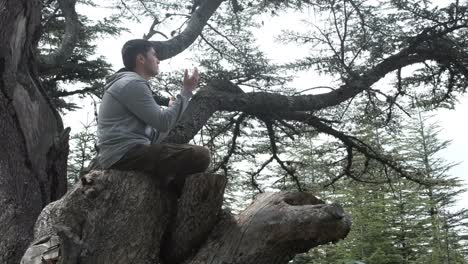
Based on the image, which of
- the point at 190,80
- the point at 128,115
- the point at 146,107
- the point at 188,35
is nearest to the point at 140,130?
the point at 128,115

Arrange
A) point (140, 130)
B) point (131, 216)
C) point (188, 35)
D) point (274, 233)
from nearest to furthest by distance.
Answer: point (274, 233) < point (131, 216) < point (140, 130) < point (188, 35)

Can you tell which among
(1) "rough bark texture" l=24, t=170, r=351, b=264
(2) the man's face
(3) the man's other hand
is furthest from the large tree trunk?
(3) the man's other hand

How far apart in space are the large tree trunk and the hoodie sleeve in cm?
171

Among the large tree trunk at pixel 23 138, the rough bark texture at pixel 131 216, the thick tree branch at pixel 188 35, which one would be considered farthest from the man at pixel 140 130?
the thick tree branch at pixel 188 35

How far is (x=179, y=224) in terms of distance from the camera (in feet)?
9.57

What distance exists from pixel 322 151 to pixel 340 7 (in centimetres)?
222

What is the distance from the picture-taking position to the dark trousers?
291cm

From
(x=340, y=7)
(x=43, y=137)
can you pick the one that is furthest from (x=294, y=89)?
(x=43, y=137)

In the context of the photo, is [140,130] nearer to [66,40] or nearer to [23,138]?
[23,138]

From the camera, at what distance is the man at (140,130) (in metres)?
2.83

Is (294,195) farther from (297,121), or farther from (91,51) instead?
(91,51)

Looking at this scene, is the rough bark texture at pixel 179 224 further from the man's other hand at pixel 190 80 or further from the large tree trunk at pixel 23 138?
the large tree trunk at pixel 23 138

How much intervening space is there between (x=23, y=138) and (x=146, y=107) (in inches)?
74.7

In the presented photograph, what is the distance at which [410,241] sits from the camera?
12914 millimetres
